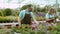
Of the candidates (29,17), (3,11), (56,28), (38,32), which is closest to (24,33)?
(38,32)

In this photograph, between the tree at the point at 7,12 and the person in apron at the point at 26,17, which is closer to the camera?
the person in apron at the point at 26,17

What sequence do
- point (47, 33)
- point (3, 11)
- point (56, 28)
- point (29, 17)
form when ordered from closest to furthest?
point (47, 33) < point (56, 28) < point (29, 17) < point (3, 11)

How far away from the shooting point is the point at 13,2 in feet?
32.9

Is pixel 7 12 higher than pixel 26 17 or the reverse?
the reverse

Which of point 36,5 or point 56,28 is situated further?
point 36,5

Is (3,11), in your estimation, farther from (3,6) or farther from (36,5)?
(36,5)

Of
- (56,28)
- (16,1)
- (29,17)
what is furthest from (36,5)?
(56,28)

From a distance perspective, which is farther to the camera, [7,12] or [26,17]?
[7,12]

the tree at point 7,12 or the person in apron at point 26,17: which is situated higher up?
the person in apron at point 26,17

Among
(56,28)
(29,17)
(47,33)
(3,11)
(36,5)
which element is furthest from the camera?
(3,11)

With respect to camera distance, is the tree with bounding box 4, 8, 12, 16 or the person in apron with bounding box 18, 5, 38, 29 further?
the tree with bounding box 4, 8, 12, 16

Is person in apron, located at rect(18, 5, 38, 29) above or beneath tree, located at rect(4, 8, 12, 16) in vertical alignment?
above

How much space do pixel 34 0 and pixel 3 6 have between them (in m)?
1.75

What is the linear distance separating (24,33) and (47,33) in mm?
274
